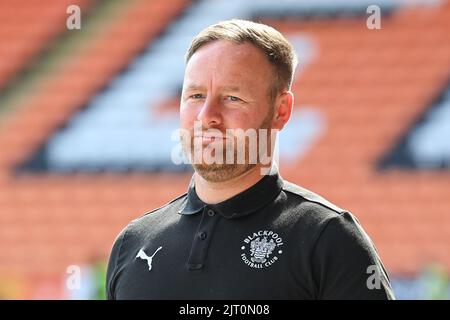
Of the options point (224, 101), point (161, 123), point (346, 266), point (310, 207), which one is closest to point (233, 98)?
point (224, 101)

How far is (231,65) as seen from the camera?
1.66 metres

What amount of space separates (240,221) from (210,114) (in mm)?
197

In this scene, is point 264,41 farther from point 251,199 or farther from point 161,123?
point 161,123

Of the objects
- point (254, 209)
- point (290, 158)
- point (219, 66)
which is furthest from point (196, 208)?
point (290, 158)

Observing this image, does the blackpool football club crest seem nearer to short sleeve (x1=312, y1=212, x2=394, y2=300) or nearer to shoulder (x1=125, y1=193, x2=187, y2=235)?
short sleeve (x1=312, y1=212, x2=394, y2=300)

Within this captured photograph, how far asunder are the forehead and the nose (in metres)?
0.05

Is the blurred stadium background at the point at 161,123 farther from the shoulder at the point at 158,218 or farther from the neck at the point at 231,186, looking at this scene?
the neck at the point at 231,186

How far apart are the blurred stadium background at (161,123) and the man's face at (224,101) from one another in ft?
12.1

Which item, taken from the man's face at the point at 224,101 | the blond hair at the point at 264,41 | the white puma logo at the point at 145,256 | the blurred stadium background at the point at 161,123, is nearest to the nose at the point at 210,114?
the man's face at the point at 224,101

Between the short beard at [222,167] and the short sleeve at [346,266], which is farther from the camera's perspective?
the short beard at [222,167]

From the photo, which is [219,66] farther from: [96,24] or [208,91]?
[96,24]

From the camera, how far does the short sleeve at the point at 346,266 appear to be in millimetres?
1517

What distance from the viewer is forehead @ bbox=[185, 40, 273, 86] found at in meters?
1.66

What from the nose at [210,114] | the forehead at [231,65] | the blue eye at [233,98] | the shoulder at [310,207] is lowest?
the shoulder at [310,207]
